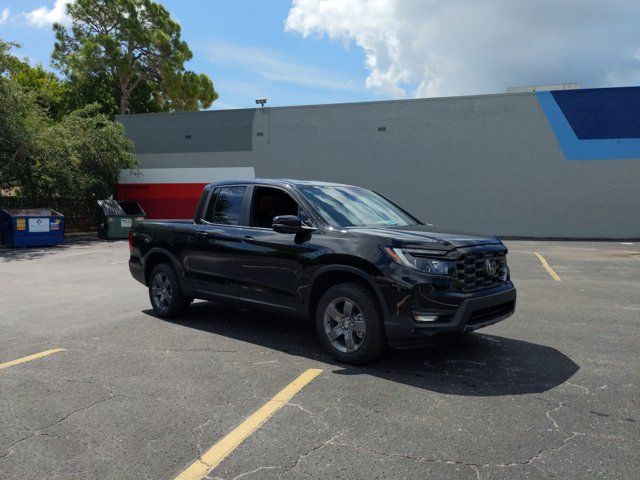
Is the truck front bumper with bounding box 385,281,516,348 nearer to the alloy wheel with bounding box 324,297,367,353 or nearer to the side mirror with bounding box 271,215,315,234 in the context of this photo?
the alloy wheel with bounding box 324,297,367,353

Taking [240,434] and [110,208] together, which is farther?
[110,208]

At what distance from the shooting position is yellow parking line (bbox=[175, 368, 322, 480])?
3.00 meters

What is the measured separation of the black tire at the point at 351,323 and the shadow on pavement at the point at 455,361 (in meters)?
0.15

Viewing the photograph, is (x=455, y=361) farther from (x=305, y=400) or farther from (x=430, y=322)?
(x=305, y=400)

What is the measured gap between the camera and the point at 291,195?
5.66 meters

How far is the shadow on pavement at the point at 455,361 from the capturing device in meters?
4.37

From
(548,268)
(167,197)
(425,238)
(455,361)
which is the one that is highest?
(167,197)

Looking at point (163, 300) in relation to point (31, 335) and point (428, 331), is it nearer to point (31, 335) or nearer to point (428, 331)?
point (31, 335)

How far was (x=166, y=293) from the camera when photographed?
22.6ft

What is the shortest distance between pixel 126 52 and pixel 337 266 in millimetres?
37865

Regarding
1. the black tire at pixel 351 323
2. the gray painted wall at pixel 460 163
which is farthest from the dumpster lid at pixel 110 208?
the black tire at pixel 351 323

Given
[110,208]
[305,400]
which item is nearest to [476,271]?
[305,400]

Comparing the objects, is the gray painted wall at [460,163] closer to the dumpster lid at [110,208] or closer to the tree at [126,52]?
the dumpster lid at [110,208]

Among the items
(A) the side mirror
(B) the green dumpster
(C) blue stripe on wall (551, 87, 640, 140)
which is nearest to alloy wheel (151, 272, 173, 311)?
(A) the side mirror
